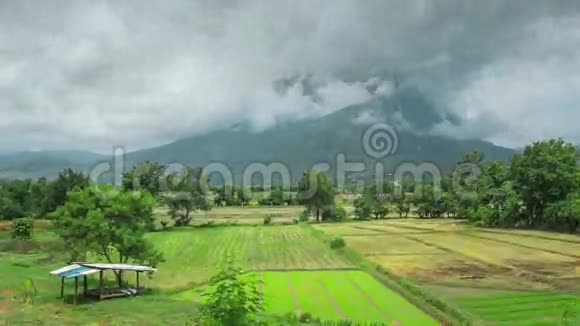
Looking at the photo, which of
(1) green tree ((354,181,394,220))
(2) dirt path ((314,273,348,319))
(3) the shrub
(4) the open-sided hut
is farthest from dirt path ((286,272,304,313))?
(1) green tree ((354,181,394,220))

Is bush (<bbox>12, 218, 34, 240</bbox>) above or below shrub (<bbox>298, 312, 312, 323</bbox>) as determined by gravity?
above

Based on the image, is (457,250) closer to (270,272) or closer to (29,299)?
(270,272)

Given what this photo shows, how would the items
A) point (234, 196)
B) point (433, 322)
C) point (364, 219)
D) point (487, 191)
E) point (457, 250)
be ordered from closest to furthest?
point (433, 322), point (457, 250), point (487, 191), point (364, 219), point (234, 196)

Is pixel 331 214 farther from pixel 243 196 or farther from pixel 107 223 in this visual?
pixel 107 223

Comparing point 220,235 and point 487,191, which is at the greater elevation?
point 487,191

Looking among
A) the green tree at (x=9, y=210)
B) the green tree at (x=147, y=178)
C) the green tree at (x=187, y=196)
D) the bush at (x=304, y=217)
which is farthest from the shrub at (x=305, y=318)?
the green tree at (x=9, y=210)

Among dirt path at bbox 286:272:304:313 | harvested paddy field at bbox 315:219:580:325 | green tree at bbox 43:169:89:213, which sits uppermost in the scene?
green tree at bbox 43:169:89:213

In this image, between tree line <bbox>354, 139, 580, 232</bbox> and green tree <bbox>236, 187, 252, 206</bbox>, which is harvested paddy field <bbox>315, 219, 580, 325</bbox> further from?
green tree <bbox>236, 187, 252, 206</bbox>

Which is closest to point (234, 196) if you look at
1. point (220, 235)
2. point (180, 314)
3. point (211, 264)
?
point (220, 235)
